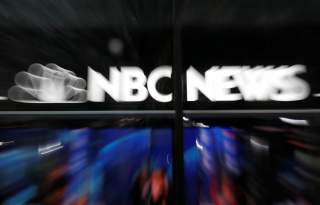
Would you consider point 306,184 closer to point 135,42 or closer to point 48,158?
point 135,42

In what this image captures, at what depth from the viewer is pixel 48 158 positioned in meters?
2.43

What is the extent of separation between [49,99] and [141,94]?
0.88 m

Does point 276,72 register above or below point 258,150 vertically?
above

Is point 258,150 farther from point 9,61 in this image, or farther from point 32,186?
point 9,61

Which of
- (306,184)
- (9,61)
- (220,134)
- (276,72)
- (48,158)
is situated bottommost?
(306,184)

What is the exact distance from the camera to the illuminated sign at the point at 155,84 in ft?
7.99

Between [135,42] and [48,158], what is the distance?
4.60 feet

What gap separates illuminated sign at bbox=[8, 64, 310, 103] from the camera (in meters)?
2.44

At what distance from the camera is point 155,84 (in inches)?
96.7

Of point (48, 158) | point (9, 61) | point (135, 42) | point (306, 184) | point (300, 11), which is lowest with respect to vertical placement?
point (306, 184)

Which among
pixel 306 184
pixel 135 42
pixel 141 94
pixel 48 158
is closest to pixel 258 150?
pixel 306 184

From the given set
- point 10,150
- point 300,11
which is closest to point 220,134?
point 300,11

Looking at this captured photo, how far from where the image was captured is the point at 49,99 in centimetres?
242

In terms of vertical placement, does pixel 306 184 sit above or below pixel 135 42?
below
